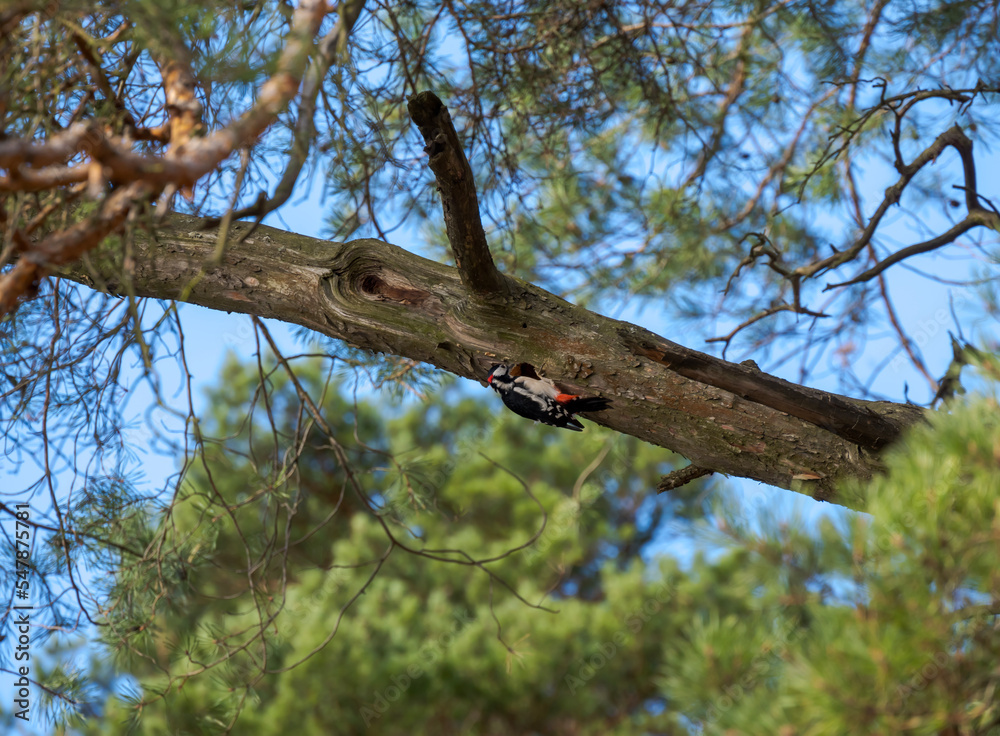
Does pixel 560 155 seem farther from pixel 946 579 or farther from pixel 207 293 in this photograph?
pixel 946 579

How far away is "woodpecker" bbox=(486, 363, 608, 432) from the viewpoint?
1.73 meters

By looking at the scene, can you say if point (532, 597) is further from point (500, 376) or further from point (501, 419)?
→ point (500, 376)

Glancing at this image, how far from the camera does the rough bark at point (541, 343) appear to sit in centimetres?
165

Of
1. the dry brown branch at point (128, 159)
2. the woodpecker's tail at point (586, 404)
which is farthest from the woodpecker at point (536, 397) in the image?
the dry brown branch at point (128, 159)

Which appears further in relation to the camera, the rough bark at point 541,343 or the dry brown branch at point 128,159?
the rough bark at point 541,343

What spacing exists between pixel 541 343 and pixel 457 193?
393 millimetres

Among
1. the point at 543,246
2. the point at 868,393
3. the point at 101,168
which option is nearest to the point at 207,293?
the point at 101,168

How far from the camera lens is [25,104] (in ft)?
3.93

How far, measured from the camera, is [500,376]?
177cm

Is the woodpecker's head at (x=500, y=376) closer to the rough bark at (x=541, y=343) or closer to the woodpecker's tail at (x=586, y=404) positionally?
the rough bark at (x=541, y=343)

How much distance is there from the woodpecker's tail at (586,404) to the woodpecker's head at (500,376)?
15 centimetres

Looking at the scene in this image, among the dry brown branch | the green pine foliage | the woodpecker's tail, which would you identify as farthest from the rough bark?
the dry brown branch

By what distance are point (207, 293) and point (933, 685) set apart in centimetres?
167

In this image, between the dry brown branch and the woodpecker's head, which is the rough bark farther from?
the dry brown branch
